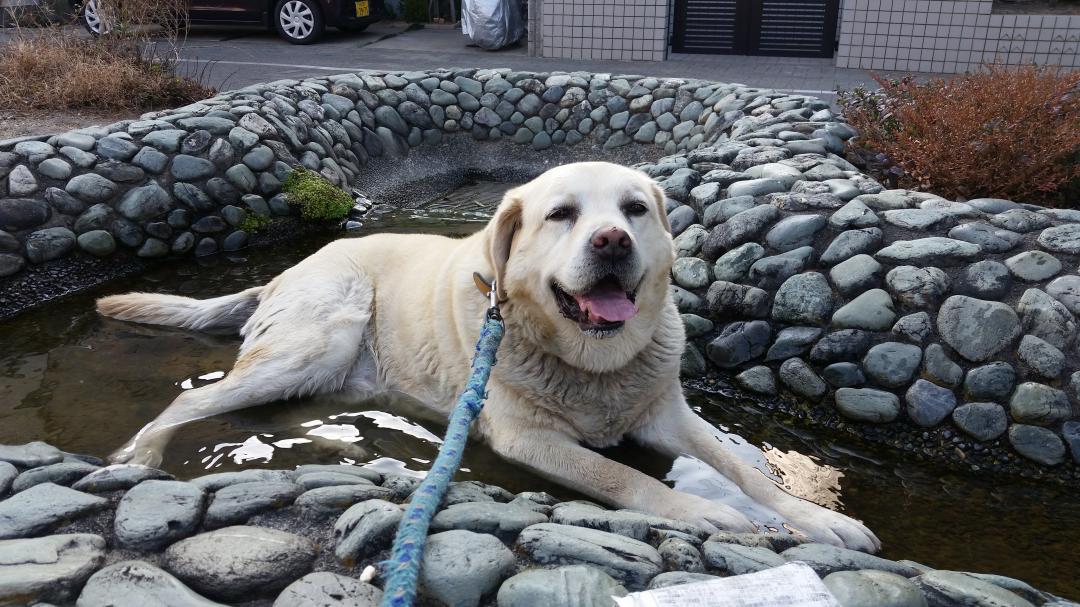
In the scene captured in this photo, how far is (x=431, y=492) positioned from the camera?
2348 millimetres

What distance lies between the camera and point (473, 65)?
11.9 meters

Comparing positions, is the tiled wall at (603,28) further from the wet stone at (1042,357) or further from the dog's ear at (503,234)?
the dog's ear at (503,234)

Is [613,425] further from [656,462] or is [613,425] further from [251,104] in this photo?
[251,104]

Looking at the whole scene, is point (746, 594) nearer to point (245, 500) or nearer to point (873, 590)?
point (873, 590)

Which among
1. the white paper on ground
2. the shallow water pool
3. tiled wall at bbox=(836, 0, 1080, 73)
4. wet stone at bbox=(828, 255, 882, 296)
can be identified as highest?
tiled wall at bbox=(836, 0, 1080, 73)

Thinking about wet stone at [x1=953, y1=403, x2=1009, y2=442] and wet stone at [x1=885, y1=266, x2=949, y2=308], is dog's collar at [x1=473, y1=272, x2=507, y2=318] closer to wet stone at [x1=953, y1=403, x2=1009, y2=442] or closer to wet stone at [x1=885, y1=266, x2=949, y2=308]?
wet stone at [x1=885, y1=266, x2=949, y2=308]

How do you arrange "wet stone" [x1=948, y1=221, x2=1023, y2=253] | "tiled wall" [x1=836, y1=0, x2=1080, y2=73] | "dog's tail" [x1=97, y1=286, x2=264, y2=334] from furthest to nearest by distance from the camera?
"tiled wall" [x1=836, y1=0, x2=1080, y2=73] → "dog's tail" [x1=97, y1=286, x2=264, y2=334] → "wet stone" [x1=948, y1=221, x2=1023, y2=253]

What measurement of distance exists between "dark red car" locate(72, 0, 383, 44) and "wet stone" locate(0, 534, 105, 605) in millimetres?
13041

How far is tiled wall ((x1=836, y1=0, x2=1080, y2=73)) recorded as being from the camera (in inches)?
424

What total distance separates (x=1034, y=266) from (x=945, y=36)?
865 centimetres

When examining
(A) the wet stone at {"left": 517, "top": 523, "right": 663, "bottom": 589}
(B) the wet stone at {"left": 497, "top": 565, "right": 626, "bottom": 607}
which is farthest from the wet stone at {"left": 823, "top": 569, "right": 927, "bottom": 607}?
(B) the wet stone at {"left": 497, "top": 565, "right": 626, "bottom": 607}

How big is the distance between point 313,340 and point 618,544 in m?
2.23

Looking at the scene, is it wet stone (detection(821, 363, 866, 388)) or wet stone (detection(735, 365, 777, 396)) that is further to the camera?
wet stone (detection(735, 365, 777, 396))

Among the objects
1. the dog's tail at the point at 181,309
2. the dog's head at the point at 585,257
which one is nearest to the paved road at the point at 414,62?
the dog's tail at the point at 181,309
